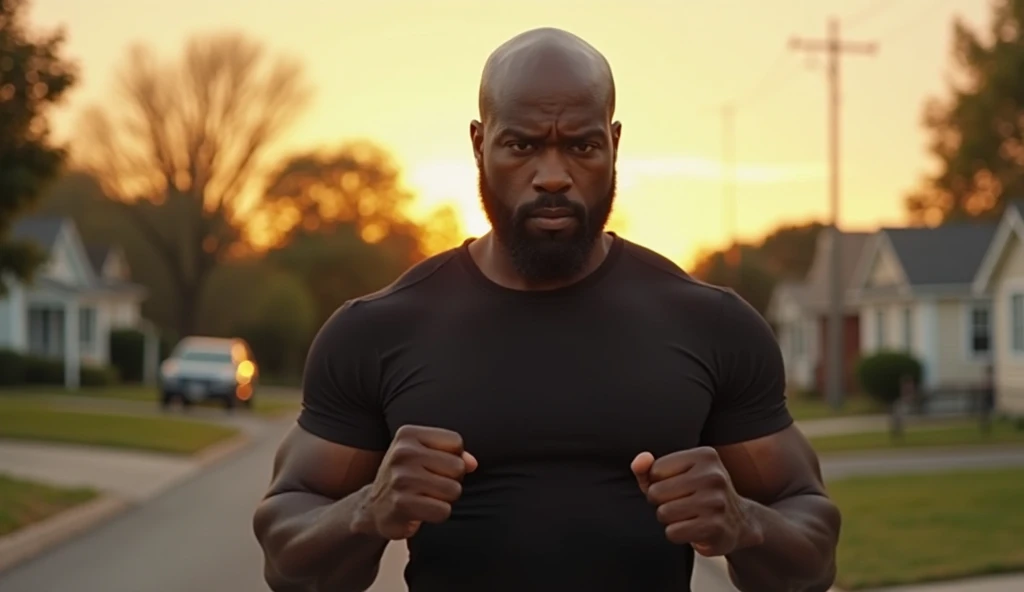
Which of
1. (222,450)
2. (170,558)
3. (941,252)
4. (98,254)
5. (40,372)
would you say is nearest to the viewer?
(170,558)

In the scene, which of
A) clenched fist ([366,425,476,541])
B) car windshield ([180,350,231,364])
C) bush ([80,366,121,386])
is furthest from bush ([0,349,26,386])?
clenched fist ([366,425,476,541])

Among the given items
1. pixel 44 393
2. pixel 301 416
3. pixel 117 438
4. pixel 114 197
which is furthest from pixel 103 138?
pixel 301 416

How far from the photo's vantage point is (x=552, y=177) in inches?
114

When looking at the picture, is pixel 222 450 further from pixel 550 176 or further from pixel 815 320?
pixel 815 320

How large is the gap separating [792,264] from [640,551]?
12163 centimetres

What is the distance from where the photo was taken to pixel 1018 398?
3584 cm

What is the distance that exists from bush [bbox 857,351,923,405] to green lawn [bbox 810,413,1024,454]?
8.40 meters

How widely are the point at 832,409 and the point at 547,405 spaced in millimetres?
41509

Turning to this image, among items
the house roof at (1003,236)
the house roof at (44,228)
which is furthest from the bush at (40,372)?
the house roof at (1003,236)

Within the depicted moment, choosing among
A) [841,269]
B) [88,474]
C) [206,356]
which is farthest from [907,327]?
[88,474]

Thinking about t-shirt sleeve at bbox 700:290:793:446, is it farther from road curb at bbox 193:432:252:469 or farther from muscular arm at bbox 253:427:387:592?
road curb at bbox 193:432:252:469

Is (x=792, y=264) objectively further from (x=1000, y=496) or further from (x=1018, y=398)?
(x=1000, y=496)

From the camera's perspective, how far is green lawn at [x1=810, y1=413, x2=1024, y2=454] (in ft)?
91.4

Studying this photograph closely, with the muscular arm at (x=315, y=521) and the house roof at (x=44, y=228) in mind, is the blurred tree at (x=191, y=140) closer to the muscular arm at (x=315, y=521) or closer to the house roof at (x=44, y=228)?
the house roof at (x=44, y=228)
